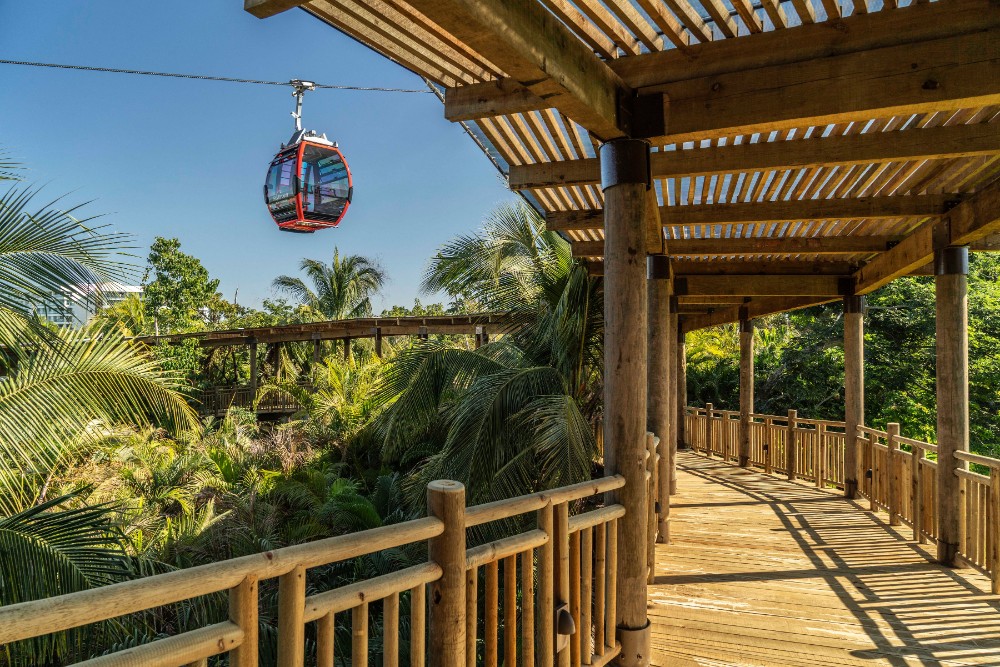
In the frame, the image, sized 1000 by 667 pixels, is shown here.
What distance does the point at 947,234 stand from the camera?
4883 millimetres

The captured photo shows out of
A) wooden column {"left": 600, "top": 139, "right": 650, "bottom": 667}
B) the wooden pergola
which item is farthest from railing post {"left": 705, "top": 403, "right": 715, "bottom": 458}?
wooden column {"left": 600, "top": 139, "right": 650, "bottom": 667}

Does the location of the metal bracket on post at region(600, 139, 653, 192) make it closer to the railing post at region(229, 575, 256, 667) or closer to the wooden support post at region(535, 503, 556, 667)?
the wooden support post at region(535, 503, 556, 667)

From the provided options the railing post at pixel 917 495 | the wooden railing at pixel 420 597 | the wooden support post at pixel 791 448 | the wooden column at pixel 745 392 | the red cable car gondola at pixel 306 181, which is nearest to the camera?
the wooden railing at pixel 420 597

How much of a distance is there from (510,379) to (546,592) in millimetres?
3381

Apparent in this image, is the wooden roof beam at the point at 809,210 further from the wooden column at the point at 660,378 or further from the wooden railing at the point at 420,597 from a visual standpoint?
the wooden railing at the point at 420,597

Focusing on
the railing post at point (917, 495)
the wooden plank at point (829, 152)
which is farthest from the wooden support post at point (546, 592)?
the railing post at point (917, 495)

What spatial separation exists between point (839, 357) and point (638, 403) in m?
16.3

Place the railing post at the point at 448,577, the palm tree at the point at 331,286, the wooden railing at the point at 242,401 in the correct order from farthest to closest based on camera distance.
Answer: the palm tree at the point at 331,286 → the wooden railing at the point at 242,401 → the railing post at the point at 448,577

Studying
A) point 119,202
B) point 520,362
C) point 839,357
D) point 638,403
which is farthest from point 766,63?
point 119,202

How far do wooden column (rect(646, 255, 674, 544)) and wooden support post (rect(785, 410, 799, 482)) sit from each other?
4.25 meters

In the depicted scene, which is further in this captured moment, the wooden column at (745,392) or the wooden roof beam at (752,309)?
the wooden column at (745,392)

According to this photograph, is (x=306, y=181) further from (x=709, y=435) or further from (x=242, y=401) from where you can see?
(x=242, y=401)

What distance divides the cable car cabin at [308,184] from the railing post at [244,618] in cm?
794

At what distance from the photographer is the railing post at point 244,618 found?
140cm
